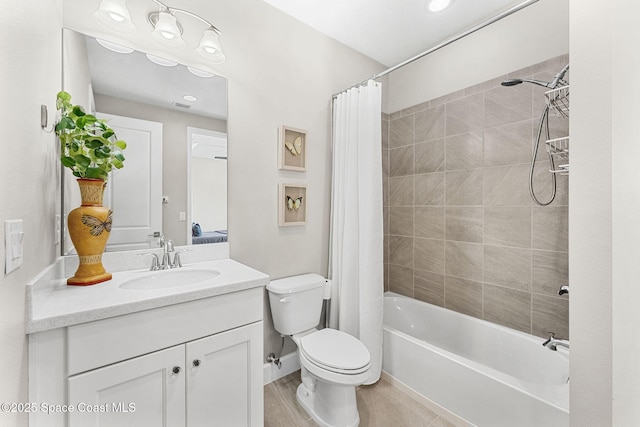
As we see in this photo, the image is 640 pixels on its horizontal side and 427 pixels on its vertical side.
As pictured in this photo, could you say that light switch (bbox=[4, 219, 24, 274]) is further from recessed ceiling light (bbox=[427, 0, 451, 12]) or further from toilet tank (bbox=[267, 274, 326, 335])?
recessed ceiling light (bbox=[427, 0, 451, 12])

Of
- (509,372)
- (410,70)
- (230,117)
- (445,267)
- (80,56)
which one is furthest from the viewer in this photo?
(410,70)

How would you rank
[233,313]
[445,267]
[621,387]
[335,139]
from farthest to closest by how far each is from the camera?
[445,267] → [335,139] → [233,313] → [621,387]

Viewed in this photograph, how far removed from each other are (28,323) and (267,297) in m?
1.19

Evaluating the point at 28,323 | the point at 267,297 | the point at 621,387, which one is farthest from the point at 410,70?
the point at 28,323

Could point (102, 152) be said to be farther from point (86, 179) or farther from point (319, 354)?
point (319, 354)

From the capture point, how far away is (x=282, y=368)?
1896 mm

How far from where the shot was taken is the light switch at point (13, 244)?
602 millimetres

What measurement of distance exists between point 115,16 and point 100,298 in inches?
50.5

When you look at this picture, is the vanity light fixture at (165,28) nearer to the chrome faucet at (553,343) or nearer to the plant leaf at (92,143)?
the plant leaf at (92,143)

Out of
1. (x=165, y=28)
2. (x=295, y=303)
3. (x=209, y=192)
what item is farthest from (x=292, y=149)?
(x=295, y=303)

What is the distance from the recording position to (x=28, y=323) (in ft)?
2.46

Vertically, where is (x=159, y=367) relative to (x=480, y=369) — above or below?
above

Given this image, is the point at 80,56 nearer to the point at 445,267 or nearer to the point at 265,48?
the point at 265,48

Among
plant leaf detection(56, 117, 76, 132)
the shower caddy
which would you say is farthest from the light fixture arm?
the shower caddy
